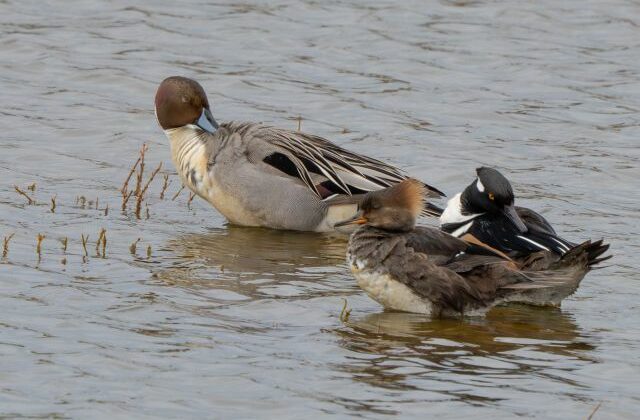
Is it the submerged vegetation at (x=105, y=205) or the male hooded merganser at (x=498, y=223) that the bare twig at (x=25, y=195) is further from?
the male hooded merganser at (x=498, y=223)

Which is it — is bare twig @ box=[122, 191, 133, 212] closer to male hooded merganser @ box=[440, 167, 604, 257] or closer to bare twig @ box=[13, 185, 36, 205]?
bare twig @ box=[13, 185, 36, 205]

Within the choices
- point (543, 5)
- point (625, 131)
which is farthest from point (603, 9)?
point (625, 131)

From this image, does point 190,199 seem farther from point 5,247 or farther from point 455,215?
point 455,215

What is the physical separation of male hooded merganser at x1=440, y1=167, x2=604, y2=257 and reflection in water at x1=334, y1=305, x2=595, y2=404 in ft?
1.25

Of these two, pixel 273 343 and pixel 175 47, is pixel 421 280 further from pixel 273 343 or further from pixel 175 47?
pixel 175 47

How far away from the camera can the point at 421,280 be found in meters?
7.85

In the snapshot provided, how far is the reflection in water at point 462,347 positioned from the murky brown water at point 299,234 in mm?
19

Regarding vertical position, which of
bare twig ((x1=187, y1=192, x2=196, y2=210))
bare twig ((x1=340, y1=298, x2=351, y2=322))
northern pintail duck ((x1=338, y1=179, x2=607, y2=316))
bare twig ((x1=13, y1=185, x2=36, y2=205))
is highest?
northern pintail duck ((x1=338, y1=179, x2=607, y2=316))

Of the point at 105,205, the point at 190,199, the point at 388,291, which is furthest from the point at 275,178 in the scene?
the point at 388,291

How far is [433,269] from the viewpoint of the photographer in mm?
7840

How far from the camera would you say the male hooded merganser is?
8.24 metres

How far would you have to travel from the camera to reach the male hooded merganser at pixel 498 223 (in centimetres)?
824

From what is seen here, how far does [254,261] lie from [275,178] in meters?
1.03

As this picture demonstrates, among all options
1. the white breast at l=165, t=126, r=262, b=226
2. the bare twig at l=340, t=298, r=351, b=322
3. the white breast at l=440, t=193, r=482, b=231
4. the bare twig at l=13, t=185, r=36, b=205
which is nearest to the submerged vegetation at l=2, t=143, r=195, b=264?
the bare twig at l=13, t=185, r=36, b=205
